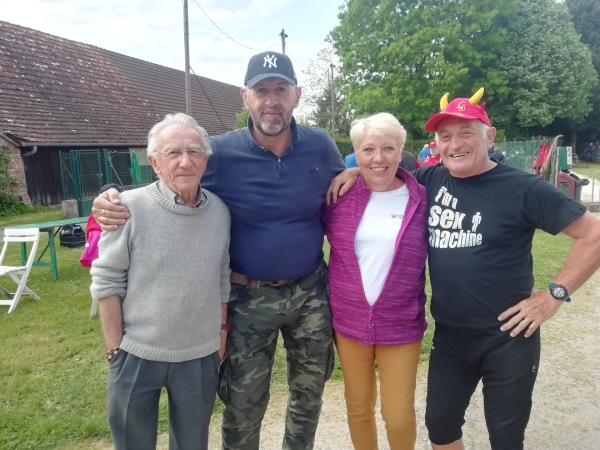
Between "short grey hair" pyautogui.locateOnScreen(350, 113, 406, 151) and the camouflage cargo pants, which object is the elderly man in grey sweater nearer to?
the camouflage cargo pants

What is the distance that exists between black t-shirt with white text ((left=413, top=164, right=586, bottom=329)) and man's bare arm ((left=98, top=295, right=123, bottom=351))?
5.15ft

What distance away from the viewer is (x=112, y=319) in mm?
2107

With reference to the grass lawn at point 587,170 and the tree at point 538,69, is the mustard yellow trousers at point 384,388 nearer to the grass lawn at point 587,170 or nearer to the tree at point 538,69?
the tree at point 538,69

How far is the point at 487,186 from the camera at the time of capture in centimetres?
221

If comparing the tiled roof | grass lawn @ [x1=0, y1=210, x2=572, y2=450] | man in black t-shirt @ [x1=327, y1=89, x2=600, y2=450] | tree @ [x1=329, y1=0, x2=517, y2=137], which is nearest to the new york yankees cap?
man in black t-shirt @ [x1=327, y1=89, x2=600, y2=450]

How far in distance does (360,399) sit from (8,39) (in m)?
20.1

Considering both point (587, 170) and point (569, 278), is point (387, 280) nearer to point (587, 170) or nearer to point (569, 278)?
point (569, 278)

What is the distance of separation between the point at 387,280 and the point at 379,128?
2.63 feet

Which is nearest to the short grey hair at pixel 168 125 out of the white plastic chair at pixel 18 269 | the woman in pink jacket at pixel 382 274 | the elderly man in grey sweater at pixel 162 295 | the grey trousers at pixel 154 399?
the elderly man in grey sweater at pixel 162 295

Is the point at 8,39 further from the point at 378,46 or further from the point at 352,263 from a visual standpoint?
the point at 352,263

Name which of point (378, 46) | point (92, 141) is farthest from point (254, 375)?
point (378, 46)

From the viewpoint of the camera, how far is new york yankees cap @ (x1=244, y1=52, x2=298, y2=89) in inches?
99.3

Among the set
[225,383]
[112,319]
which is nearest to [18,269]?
[225,383]

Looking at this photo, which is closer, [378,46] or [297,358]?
[297,358]
